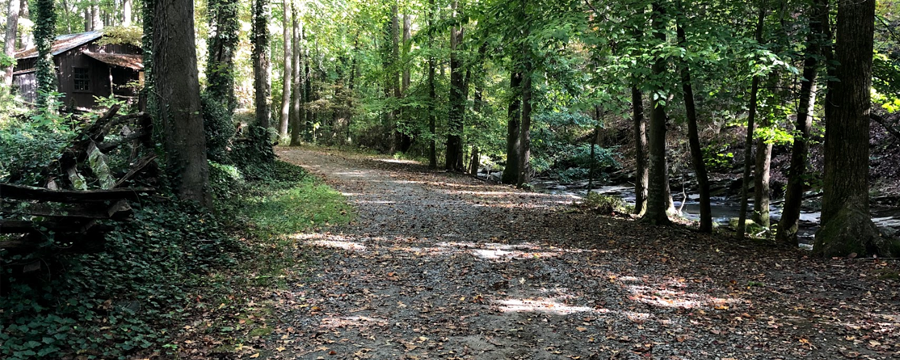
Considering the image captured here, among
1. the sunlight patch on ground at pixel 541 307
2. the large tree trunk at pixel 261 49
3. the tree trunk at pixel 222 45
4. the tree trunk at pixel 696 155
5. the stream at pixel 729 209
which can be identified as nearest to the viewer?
the sunlight patch on ground at pixel 541 307

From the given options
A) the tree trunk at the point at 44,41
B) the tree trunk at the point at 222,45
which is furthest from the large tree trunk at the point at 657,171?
the tree trunk at the point at 44,41

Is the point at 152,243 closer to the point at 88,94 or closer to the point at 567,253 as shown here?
the point at 567,253

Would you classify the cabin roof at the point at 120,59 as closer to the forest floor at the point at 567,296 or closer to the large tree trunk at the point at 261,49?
the large tree trunk at the point at 261,49

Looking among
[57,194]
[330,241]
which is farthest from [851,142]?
[57,194]

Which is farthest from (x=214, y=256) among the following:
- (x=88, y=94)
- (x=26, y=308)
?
(x=88, y=94)

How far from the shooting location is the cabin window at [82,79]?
1121 inches

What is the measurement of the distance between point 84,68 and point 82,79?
628mm

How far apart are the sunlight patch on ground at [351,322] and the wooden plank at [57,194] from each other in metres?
2.42

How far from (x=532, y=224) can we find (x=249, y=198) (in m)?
6.42

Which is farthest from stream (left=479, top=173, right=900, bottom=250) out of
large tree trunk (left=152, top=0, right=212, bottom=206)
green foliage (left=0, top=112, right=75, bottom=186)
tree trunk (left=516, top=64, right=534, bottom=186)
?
green foliage (left=0, top=112, right=75, bottom=186)

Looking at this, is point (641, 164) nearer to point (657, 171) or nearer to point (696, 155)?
point (657, 171)

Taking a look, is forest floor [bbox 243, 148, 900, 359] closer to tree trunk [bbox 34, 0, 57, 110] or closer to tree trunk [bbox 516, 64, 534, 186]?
tree trunk [bbox 516, 64, 534, 186]

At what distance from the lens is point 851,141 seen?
8.94 metres

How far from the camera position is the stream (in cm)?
1335
